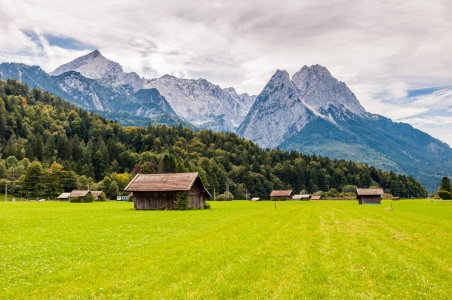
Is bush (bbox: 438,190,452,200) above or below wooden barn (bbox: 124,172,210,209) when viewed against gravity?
below

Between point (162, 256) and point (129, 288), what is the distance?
5.20 m

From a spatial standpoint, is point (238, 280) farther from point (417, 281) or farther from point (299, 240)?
point (299, 240)

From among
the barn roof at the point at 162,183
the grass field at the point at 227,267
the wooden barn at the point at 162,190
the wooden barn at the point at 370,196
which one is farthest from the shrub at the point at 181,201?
the wooden barn at the point at 370,196

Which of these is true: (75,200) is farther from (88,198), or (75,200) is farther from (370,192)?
(370,192)

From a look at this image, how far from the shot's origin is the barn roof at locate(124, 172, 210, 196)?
58.2 meters

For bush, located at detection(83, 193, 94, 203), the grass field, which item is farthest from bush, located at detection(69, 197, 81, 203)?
the grass field

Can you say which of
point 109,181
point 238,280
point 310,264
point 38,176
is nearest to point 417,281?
point 310,264

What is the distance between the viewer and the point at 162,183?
198 ft

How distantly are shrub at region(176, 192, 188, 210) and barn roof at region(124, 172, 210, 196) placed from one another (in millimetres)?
1618

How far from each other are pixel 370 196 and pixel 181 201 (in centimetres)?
6240

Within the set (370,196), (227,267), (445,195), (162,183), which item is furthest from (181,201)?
(445,195)

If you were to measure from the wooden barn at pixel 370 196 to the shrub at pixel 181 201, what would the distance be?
58348 millimetres

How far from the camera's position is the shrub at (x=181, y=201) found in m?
58.4

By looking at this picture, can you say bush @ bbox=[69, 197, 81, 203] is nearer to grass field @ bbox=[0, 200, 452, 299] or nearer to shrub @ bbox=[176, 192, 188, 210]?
shrub @ bbox=[176, 192, 188, 210]
